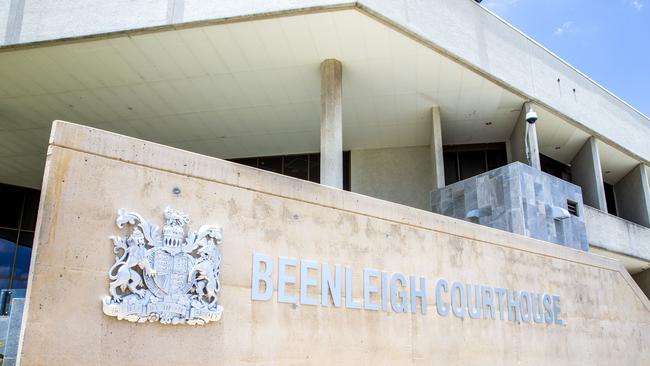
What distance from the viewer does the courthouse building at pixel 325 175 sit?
6.69 meters

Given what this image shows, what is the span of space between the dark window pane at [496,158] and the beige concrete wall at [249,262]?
10162mm

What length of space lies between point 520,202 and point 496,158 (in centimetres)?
660

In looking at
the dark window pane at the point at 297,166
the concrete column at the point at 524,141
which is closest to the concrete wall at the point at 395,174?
the dark window pane at the point at 297,166

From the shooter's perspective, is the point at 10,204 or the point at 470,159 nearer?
the point at 470,159

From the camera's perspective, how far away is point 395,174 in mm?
22703

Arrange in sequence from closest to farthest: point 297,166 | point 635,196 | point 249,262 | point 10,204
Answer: point 249,262 → point 297,166 → point 10,204 → point 635,196

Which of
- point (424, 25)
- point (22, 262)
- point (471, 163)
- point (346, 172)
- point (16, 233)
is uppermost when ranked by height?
point (424, 25)

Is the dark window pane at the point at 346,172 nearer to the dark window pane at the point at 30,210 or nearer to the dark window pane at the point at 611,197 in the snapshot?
the dark window pane at the point at 30,210

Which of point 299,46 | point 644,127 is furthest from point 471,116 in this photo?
point 644,127

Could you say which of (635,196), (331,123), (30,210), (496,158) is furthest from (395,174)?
(30,210)

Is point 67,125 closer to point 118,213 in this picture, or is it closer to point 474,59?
point 118,213

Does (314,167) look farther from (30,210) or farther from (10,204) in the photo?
(10,204)

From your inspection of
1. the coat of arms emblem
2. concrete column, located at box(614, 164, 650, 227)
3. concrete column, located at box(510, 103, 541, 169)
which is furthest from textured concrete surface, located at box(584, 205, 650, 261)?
the coat of arms emblem

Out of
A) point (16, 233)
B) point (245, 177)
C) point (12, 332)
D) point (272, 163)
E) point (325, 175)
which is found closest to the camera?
point (12, 332)
